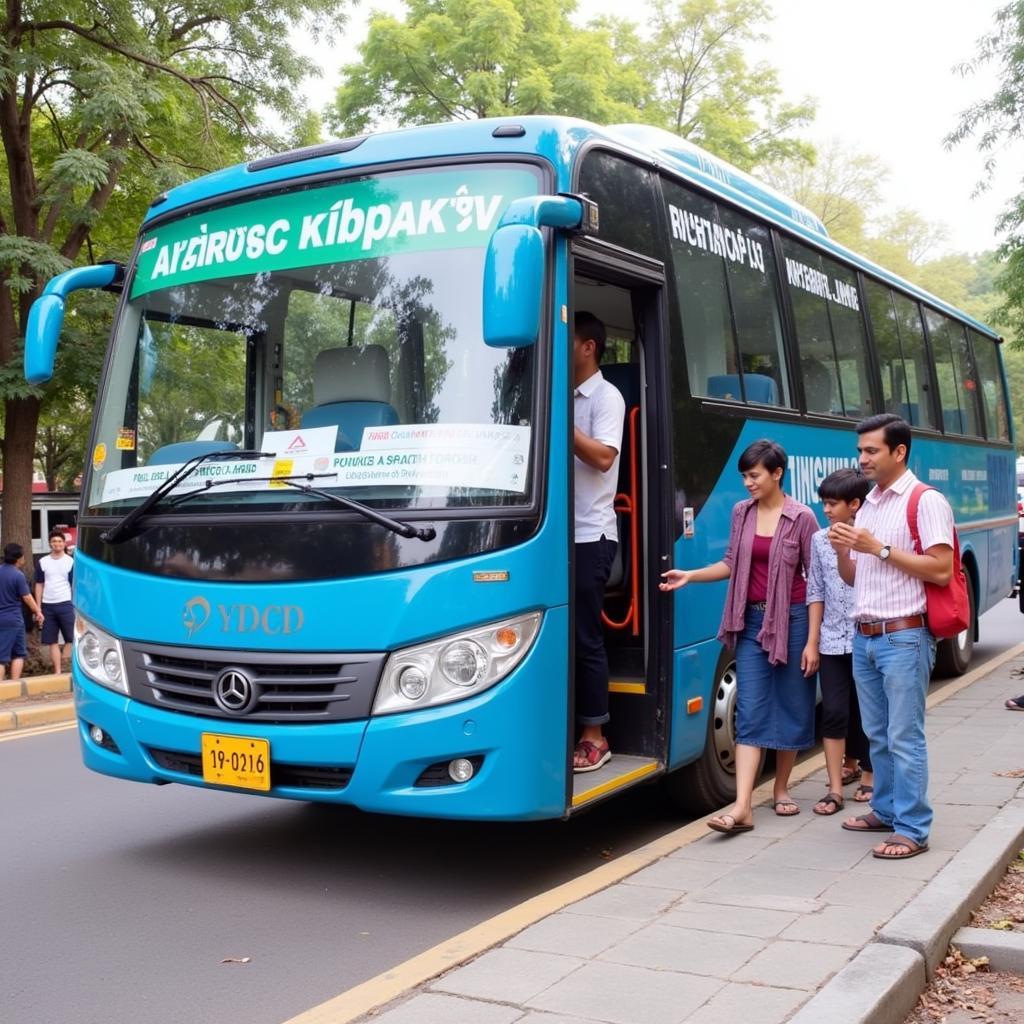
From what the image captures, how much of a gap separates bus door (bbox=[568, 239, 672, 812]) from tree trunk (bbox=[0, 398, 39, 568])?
36.9 ft

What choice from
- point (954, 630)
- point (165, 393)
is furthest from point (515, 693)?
point (165, 393)

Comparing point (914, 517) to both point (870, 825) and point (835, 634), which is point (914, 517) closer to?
point (835, 634)

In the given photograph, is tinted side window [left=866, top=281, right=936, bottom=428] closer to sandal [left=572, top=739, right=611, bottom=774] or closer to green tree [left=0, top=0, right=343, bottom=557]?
→ sandal [left=572, top=739, right=611, bottom=774]

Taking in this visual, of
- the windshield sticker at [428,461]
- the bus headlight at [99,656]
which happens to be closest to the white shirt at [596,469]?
the windshield sticker at [428,461]

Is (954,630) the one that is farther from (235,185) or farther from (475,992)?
(235,185)

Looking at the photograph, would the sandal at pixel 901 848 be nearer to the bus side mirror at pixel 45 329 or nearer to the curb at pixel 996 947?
the curb at pixel 996 947

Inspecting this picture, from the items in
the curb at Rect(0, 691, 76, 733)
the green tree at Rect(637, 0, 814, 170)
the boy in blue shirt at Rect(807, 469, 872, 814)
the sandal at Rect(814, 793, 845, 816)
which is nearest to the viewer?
the boy in blue shirt at Rect(807, 469, 872, 814)

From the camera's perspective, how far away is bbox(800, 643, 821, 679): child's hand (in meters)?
6.05

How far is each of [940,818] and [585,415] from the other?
8.46 ft

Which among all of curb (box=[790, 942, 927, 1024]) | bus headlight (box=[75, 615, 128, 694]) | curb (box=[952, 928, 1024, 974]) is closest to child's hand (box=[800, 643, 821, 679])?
curb (box=[952, 928, 1024, 974])

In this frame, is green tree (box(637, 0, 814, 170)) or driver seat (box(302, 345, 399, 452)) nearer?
driver seat (box(302, 345, 399, 452))

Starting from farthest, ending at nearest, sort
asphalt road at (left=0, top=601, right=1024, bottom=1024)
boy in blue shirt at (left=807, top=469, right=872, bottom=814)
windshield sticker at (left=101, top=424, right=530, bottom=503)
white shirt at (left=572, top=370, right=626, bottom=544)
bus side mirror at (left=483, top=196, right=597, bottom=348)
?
boy in blue shirt at (left=807, top=469, right=872, bottom=814) → white shirt at (left=572, top=370, right=626, bottom=544) → windshield sticker at (left=101, top=424, right=530, bottom=503) → bus side mirror at (left=483, top=196, right=597, bottom=348) → asphalt road at (left=0, top=601, right=1024, bottom=1024)

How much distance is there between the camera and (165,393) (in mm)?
5996

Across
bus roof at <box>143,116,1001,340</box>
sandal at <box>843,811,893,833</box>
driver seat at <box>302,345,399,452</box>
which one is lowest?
sandal at <box>843,811,893,833</box>
